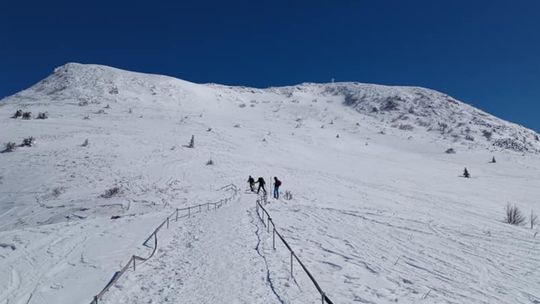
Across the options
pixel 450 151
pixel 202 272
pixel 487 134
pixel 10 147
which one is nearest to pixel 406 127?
pixel 487 134

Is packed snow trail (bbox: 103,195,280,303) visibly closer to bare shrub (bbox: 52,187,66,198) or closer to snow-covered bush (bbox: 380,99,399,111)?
bare shrub (bbox: 52,187,66,198)

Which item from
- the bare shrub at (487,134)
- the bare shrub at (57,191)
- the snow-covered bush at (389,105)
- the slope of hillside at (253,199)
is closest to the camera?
the slope of hillside at (253,199)

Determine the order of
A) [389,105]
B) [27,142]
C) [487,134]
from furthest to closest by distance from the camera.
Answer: [389,105], [487,134], [27,142]

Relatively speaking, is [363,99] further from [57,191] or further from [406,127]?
[57,191]

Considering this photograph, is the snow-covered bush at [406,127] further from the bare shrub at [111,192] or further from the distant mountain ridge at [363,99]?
the bare shrub at [111,192]

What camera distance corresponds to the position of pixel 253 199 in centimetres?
2208

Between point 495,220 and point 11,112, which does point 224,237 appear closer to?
point 495,220

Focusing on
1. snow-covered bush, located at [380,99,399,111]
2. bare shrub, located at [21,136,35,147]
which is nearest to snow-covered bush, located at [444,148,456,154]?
snow-covered bush, located at [380,99,399,111]

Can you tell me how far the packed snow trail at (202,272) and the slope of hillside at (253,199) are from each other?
0.23ft

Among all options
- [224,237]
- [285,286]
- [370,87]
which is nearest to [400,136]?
[370,87]

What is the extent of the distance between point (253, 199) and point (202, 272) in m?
13.1

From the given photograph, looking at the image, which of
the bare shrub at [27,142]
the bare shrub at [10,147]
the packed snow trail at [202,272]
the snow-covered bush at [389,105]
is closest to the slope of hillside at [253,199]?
the packed snow trail at [202,272]

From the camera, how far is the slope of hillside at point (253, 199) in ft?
28.4

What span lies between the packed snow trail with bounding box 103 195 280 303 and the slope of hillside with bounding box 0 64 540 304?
0.07 meters
